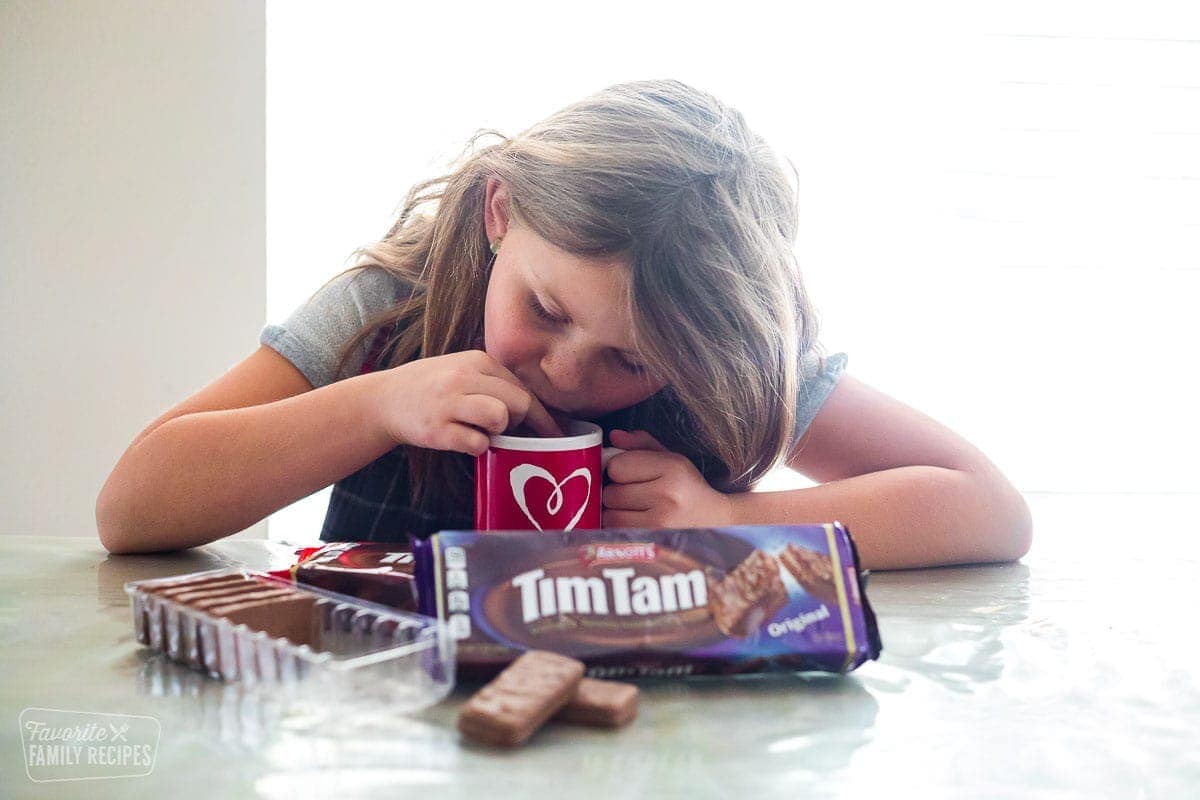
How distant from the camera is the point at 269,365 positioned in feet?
3.23

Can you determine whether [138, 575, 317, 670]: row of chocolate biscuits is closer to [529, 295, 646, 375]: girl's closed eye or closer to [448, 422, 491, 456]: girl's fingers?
[448, 422, 491, 456]: girl's fingers

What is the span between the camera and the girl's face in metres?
0.80

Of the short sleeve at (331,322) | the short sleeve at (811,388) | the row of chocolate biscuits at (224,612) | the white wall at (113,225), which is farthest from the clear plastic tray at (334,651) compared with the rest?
the white wall at (113,225)

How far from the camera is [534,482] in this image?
71 centimetres

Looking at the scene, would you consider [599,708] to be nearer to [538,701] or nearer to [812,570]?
[538,701]

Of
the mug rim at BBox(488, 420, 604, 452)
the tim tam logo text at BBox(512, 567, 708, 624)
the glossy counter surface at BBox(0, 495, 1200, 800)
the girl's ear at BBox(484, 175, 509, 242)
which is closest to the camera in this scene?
the glossy counter surface at BBox(0, 495, 1200, 800)

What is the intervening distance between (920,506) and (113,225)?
5.57 feet

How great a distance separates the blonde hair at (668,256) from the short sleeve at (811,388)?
26mm

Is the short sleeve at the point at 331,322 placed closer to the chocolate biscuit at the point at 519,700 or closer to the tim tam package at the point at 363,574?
the tim tam package at the point at 363,574

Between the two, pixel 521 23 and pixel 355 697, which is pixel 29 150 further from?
pixel 355 697

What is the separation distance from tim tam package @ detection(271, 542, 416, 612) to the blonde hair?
270 mm

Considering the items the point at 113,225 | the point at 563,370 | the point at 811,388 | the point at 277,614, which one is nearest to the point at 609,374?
the point at 563,370

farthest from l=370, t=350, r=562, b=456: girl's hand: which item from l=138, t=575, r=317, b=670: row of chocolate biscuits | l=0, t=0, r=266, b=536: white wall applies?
l=0, t=0, r=266, b=536: white wall

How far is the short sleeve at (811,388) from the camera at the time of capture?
1.03 meters
